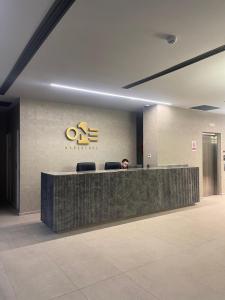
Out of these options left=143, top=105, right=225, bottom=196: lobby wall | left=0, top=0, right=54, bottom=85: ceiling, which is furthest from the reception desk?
left=0, top=0, right=54, bottom=85: ceiling

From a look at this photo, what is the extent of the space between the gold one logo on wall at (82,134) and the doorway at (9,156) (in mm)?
1374

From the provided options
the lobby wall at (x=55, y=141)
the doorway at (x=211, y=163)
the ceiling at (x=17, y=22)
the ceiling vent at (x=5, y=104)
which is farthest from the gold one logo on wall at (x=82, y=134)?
the doorway at (x=211, y=163)

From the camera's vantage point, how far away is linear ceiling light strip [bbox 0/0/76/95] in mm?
2164

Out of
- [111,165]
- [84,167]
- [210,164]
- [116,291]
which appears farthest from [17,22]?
[210,164]

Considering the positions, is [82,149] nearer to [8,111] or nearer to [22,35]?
[8,111]

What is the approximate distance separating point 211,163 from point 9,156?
22.1 feet

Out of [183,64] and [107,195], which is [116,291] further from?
[183,64]

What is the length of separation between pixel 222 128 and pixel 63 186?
644 cm

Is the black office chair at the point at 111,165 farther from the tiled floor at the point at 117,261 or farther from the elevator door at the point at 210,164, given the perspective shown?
the elevator door at the point at 210,164

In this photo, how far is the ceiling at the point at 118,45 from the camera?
2.23 m

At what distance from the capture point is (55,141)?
6.06 metres

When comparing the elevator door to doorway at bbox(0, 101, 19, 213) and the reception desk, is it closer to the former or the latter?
the reception desk

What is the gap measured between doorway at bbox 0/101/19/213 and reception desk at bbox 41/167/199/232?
6.46 feet

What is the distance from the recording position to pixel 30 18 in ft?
7.73
